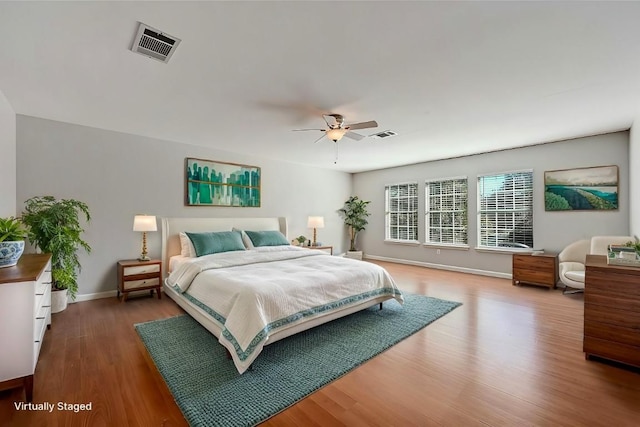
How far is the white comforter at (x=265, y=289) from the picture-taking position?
93.3 inches

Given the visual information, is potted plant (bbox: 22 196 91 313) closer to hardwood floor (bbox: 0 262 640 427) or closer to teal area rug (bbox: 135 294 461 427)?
hardwood floor (bbox: 0 262 640 427)

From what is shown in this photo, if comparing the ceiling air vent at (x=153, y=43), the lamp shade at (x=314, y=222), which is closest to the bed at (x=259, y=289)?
the lamp shade at (x=314, y=222)

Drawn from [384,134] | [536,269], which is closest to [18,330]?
[384,134]

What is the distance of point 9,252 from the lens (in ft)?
7.19

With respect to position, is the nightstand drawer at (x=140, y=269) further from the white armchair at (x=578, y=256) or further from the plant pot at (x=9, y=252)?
the white armchair at (x=578, y=256)

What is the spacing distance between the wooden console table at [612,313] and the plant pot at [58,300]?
5.83 meters

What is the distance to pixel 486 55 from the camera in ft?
7.52

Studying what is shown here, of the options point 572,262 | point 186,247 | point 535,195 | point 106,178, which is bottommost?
point 572,262

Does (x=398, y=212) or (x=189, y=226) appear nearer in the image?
(x=189, y=226)

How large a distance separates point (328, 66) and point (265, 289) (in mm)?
2084

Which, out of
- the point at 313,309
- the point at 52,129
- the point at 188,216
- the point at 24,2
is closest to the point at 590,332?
the point at 313,309

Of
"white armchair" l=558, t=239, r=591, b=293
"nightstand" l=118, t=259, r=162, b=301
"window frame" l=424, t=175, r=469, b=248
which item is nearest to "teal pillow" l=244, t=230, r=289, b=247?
"nightstand" l=118, t=259, r=162, b=301

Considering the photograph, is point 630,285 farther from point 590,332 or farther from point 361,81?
point 361,81

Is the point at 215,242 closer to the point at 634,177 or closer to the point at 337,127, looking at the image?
the point at 337,127
